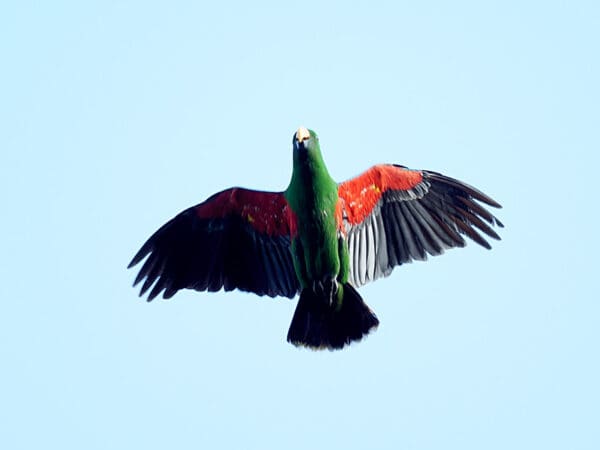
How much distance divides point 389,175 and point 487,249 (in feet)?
4.63

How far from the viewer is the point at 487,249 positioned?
1016 cm

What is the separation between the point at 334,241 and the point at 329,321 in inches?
36.2

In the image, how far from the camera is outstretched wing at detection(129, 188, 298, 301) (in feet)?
34.1

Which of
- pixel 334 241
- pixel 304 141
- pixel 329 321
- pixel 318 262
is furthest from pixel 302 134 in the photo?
pixel 329 321

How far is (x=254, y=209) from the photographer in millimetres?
10320

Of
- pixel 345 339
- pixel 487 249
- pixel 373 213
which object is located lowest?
pixel 345 339

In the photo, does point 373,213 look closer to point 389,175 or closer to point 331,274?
point 389,175

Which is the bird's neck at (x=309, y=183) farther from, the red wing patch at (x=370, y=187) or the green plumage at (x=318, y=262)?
the red wing patch at (x=370, y=187)

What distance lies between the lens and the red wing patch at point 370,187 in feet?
33.4

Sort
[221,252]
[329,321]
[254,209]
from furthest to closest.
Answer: [221,252] < [254,209] < [329,321]

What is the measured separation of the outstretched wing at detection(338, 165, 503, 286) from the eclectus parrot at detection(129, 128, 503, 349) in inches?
0.5

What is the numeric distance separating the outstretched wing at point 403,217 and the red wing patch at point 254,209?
71 centimetres

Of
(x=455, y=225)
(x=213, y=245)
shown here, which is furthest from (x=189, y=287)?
(x=455, y=225)

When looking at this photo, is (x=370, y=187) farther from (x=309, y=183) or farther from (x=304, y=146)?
(x=304, y=146)
